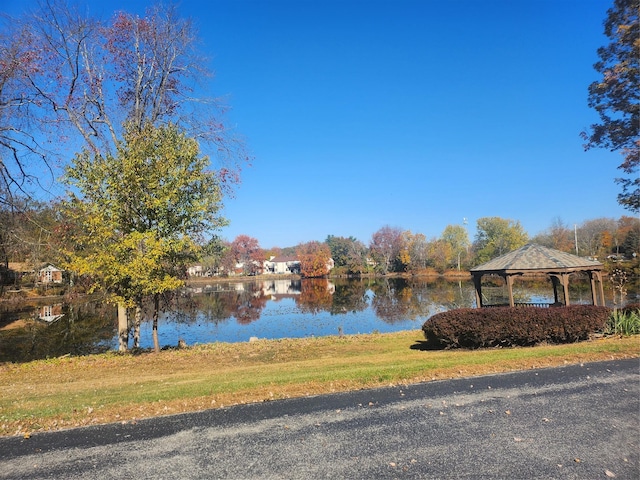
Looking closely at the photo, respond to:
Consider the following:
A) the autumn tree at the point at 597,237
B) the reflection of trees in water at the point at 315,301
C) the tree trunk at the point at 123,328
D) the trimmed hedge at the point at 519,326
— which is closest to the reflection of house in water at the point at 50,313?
the tree trunk at the point at 123,328

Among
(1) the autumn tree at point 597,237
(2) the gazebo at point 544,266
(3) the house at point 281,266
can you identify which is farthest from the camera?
(3) the house at point 281,266

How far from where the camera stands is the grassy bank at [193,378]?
241 inches

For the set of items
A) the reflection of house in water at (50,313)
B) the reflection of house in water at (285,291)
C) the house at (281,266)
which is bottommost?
the reflection of house in water at (285,291)

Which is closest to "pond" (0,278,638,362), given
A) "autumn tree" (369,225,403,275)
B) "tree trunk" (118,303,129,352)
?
"tree trunk" (118,303,129,352)

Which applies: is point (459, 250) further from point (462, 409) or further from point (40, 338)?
point (462, 409)

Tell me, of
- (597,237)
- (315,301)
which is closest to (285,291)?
A: (315,301)

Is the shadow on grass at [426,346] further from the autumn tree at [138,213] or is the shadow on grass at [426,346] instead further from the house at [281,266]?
the house at [281,266]

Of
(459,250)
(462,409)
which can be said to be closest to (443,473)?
(462,409)

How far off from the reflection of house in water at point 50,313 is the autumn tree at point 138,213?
22623 mm

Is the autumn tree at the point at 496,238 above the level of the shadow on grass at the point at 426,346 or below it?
above

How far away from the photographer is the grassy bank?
6121 mm

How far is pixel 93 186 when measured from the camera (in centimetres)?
1208

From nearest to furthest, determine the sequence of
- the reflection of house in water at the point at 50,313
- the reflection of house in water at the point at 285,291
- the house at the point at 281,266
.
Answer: the reflection of house in water at the point at 50,313 → the reflection of house in water at the point at 285,291 → the house at the point at 281,266

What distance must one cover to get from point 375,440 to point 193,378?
5.73m
